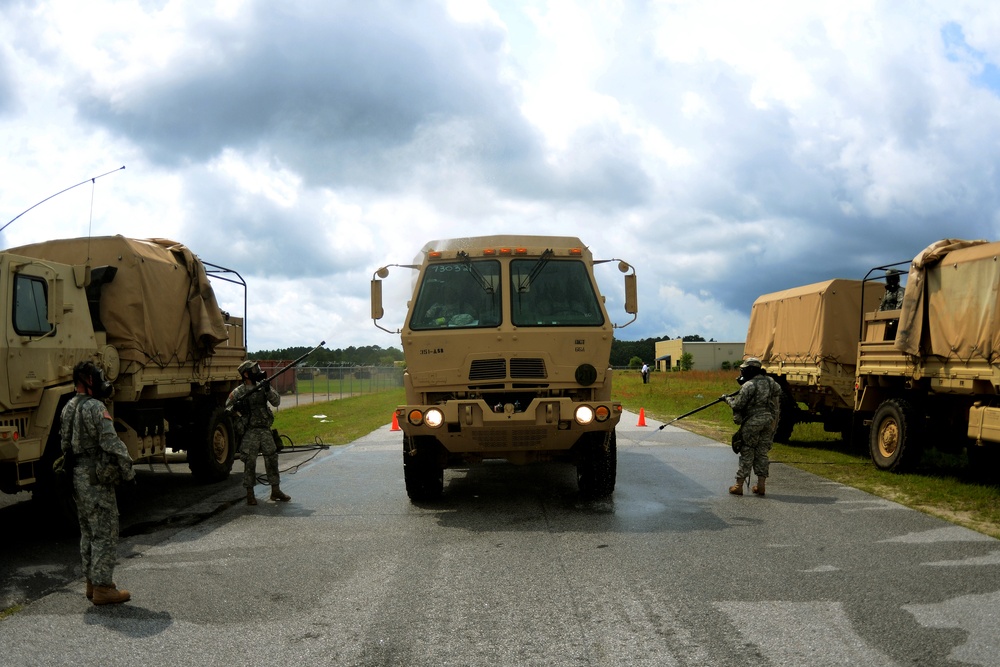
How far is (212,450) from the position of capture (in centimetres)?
1110

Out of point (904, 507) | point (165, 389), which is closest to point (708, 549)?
point (904, 507)

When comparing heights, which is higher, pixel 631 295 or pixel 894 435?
pixel 631 295

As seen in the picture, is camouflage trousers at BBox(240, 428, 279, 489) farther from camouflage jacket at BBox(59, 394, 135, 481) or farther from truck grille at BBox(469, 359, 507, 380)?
camouflage jacket at BBox(59, 394, 135, 481)

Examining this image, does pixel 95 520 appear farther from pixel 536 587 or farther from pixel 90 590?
pixel 536 587

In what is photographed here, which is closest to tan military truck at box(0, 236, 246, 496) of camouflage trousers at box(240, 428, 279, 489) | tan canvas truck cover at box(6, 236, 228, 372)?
tan canvas truck cover at box(6, 236, 228, 372)

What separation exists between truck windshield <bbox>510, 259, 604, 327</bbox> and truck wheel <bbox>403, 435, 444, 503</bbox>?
1.71 meters

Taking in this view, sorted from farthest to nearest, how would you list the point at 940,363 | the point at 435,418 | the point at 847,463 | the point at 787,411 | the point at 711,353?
the point at 711,353 < the point at 787,411 < the point at 847,463 < the point at 940,363 < the point at 435,418

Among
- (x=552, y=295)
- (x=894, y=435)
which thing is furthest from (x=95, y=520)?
(x=894, y=435)

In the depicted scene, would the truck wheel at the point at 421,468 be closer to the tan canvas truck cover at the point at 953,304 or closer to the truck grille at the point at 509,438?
the truck grille at the point at 509,438

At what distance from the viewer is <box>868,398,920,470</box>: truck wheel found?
35.8 feet

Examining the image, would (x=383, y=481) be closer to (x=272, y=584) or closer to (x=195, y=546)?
(x=195, y=546)

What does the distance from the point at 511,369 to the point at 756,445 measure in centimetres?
321

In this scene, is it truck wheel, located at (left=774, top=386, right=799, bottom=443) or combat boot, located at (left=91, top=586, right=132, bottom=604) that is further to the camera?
truck wheel, located at (left=774, top=386, right=799, bottom=443)

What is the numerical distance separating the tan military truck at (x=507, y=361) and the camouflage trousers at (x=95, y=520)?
3.18 m
